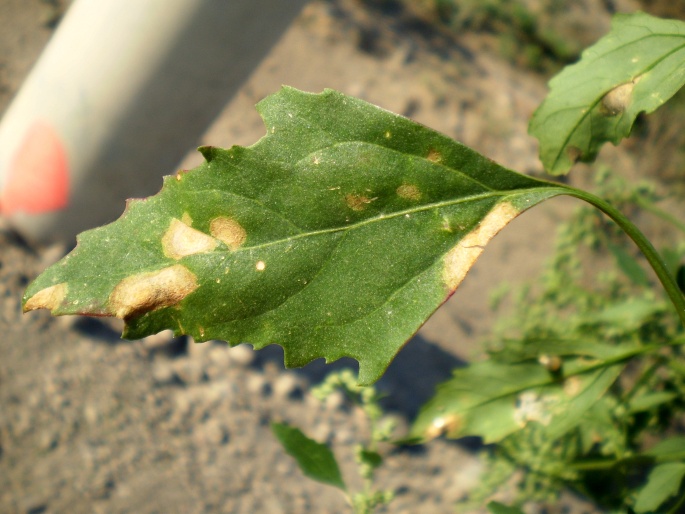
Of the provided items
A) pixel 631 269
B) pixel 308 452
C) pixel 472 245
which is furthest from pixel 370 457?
pixel 631 269

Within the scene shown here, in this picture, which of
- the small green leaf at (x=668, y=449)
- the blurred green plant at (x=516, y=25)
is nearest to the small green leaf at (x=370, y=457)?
the small green leaf at (x=668, y=449)

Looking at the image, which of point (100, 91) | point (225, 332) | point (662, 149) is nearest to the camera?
point (225, 332)

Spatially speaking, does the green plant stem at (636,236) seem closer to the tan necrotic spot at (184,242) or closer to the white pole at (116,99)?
the tan necrotic spot at (184,242)

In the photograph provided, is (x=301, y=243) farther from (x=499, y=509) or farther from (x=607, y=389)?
(x=607, y=389)

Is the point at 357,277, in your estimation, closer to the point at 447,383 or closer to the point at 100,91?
the point at 447,383

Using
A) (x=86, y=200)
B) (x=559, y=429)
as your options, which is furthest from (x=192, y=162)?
(x=559, y=429)
